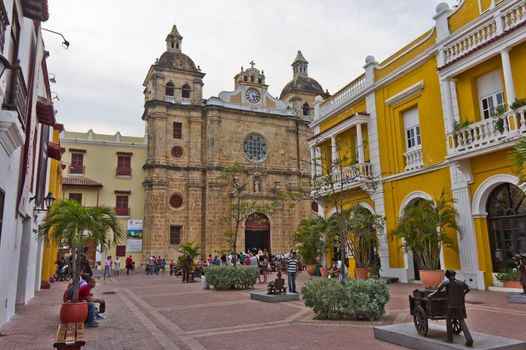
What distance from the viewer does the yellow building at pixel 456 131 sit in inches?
487

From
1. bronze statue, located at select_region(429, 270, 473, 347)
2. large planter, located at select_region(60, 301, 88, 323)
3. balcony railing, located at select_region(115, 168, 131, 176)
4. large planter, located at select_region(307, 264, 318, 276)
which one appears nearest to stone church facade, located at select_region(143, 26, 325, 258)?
balcony railing, located at select_region(115, 168, 131, 176)

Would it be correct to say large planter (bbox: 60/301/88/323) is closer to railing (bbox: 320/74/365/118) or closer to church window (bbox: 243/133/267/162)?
railing (bbox: 320/74/365/118)

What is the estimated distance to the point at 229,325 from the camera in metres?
8.75

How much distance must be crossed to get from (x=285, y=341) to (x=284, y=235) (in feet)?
95.5

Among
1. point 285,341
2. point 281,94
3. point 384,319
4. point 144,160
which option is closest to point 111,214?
point 285,341

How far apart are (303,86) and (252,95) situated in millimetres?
6469

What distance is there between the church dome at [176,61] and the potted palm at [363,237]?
24.2 metres

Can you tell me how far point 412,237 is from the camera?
535 inches

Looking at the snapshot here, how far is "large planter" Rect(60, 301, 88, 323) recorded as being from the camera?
786 cm

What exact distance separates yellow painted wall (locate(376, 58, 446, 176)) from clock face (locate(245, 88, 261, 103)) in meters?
21.5

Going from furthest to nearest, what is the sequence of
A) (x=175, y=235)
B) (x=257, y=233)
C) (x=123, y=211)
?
(x=257, y=233)
(x=175, y=235)
(x=123, y=211)

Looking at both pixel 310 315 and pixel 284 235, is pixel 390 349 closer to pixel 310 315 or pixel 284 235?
pixel 310 315

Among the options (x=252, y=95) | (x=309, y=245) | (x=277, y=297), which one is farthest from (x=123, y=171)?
(x=277, y=297)

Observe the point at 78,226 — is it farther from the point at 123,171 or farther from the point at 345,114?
the point at 123,171
